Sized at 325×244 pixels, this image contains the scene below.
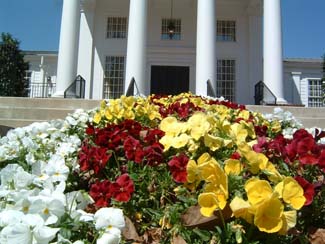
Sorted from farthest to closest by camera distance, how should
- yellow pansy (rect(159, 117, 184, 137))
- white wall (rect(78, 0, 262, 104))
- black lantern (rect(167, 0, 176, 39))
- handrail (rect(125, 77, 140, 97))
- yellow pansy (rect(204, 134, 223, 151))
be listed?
white wall (rect(78, 0, 262, 104)), black lantern (rect(167, 0, 176, 39)), handrail (rect(125, 77, 140, 97)), yellow pansy (rect(159, 117, 184, 137)), yellow pansy (rect(204, 134, 223, 151))

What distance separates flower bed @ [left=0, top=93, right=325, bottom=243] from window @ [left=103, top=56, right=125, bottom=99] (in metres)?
16.7

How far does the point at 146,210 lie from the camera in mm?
2348

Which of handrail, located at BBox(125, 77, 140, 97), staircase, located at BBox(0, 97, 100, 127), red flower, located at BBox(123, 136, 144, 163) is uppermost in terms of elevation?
handrail, located at BBox(125, 77, 140, 97)

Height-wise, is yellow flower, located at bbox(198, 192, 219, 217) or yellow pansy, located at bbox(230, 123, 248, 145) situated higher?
yellow pansy, located at bbox(230, 123, 248, 145)

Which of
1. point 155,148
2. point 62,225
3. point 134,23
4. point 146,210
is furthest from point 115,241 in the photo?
point 134,23

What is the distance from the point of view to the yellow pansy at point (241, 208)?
170 centimetres

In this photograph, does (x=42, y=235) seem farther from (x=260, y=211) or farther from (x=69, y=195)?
(x=260, y=211)

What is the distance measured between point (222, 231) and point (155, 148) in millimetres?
936

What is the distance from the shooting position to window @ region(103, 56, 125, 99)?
19.8 meters

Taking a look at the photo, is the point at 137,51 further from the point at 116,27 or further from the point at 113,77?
the point at 116,27

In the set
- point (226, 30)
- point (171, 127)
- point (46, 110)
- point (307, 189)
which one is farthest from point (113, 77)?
point (307, 189)

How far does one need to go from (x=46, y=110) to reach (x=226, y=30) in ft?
43.2

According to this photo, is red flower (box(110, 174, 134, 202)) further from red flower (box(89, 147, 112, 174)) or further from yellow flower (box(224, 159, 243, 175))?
yellow flower (box(224, 159, 243, 175))

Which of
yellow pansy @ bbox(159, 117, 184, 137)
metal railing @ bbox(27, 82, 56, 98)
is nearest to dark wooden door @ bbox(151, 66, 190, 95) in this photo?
metal railing @ bbox(27, 82, 56, 98)
